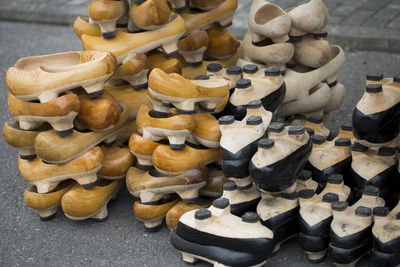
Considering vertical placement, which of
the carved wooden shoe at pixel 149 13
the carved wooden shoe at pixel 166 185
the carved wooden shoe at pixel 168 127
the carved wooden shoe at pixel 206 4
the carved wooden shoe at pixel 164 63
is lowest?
the carved wooden shoe at pixel 166 185

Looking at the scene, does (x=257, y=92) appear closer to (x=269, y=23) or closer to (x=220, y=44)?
(x=269, y=23)

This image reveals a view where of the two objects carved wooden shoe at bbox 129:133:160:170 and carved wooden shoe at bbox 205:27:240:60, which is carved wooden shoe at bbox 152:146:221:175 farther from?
carved wooden shoe at bbox 205:27:240:60

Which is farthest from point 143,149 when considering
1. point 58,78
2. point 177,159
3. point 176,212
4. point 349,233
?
point 349,233

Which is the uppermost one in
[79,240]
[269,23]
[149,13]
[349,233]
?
[149,13]

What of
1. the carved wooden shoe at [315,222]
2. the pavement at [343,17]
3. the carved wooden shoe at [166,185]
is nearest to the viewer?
the carved wooden shoe at [315,222]

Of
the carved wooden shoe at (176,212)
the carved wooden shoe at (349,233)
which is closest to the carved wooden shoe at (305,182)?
the carved wooden shoe at (349,233)

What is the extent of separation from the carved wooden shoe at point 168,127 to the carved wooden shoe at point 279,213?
1.18 ft

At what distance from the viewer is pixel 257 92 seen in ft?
7.38

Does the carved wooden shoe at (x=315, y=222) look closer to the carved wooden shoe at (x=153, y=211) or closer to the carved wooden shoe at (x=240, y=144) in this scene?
the carved wooden shoe at (x=240, y=144)

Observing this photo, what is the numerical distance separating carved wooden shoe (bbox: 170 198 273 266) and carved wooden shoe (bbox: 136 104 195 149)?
28cm

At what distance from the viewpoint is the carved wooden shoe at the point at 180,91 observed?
206 cm

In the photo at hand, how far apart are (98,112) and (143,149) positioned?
0.74 feet

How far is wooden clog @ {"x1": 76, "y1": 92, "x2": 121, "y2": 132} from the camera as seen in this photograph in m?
2.21

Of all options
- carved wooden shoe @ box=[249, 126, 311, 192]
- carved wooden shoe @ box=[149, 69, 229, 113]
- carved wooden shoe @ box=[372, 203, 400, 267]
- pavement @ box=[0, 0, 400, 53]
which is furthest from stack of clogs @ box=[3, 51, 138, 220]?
pavement @ box=[0, 0, 400, 53]
